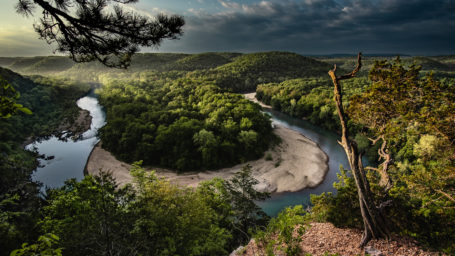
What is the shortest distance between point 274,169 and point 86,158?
101 feet

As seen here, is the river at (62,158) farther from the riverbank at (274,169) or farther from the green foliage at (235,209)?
the green foliage at (235,209)

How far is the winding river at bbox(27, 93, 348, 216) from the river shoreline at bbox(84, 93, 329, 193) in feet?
3.20

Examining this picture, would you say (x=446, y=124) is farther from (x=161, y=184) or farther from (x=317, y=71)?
(x=317, y=71)

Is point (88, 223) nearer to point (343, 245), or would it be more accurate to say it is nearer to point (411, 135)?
point (343, 245)

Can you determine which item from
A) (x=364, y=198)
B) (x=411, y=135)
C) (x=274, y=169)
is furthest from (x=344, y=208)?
(x=274, y=169)

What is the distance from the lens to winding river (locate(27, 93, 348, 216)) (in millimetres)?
23833

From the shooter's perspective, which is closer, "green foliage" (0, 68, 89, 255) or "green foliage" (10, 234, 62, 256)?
"green foliage" (10, 234, 62, 256)

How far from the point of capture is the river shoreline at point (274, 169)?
87.7 feet

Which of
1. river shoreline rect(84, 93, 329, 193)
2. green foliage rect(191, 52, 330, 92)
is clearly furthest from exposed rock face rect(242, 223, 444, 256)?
green foliage rect(191, 52, 330, 92)

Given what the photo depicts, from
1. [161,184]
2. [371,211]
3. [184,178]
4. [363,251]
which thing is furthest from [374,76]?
[184,178]

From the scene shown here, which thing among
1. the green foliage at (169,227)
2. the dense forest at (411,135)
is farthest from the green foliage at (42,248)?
the dense forest at (411,135)

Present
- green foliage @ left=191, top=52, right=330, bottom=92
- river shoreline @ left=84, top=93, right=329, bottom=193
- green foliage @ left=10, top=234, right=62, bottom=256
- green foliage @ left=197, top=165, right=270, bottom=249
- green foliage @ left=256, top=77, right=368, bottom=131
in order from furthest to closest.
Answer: green foliage @ left=191, top=52, right=330, bottom=92 → green foliage @ left=256, top=77, right=368, bottom=131 → river shoreline @ left=84, top=93, right=329, bottom=193 → green foliage @ left=197, top=165, right=270, bottom=249 → green foliage @ left=10, top=234, right=62, bottom=256

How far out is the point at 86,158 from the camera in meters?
35.2

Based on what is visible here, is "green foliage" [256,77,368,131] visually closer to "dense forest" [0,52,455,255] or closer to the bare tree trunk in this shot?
"dense forest" [0,52,455,255]
